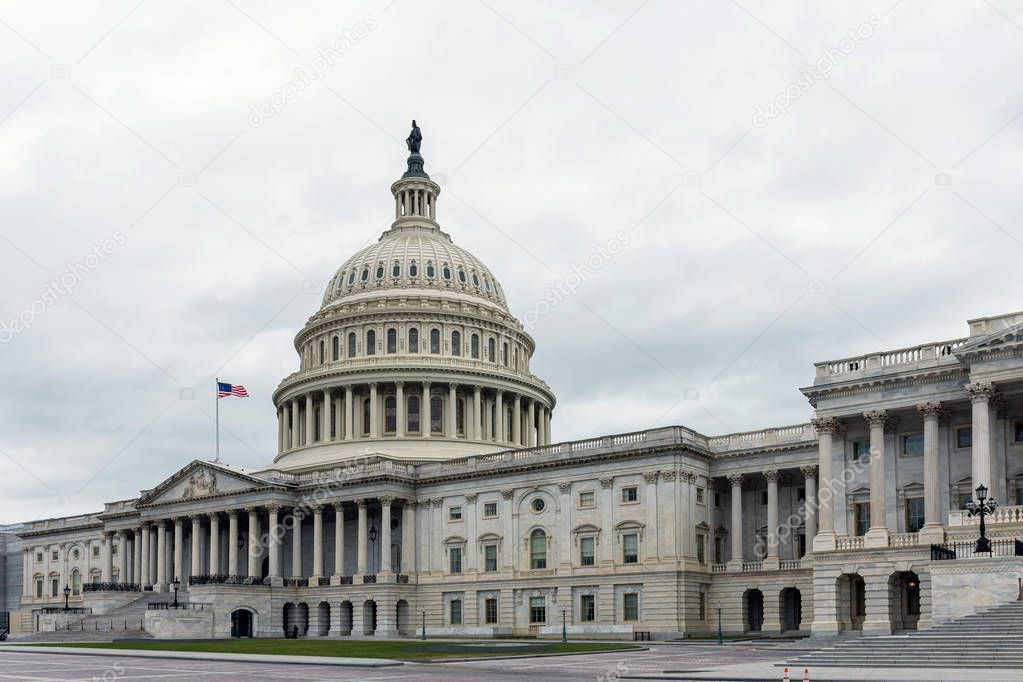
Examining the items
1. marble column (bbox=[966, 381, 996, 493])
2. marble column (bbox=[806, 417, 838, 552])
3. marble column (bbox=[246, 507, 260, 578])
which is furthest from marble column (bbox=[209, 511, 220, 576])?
marble column (bbox=[966, 381, 996, 493])

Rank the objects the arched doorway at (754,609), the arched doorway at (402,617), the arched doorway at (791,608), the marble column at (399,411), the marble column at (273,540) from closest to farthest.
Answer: the arched doorway at (791,608) → the arched doorway at (754,609) → the arched doorway at (402,617) → the marble column at (273,540) → the marble column at (399,411)

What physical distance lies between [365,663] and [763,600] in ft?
151

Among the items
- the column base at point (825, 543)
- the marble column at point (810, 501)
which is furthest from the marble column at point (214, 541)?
the column base at point (825, 543)

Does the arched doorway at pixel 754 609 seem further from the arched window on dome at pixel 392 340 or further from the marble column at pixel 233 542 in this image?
the arched window on dome at pixel 392 340

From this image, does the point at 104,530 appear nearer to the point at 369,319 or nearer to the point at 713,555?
the point at 369,319

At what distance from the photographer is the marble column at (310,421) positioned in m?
127

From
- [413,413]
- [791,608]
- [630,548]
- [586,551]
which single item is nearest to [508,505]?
[586,551]

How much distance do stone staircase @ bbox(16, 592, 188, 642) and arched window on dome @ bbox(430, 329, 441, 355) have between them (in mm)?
34858

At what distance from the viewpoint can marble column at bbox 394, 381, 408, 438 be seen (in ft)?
393

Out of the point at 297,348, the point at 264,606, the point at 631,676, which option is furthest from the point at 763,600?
the point at 297,348

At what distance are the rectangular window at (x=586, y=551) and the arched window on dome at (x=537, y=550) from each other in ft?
11.9

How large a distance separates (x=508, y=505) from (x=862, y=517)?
3588cm

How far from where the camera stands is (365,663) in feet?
163

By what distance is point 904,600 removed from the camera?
212 ft
